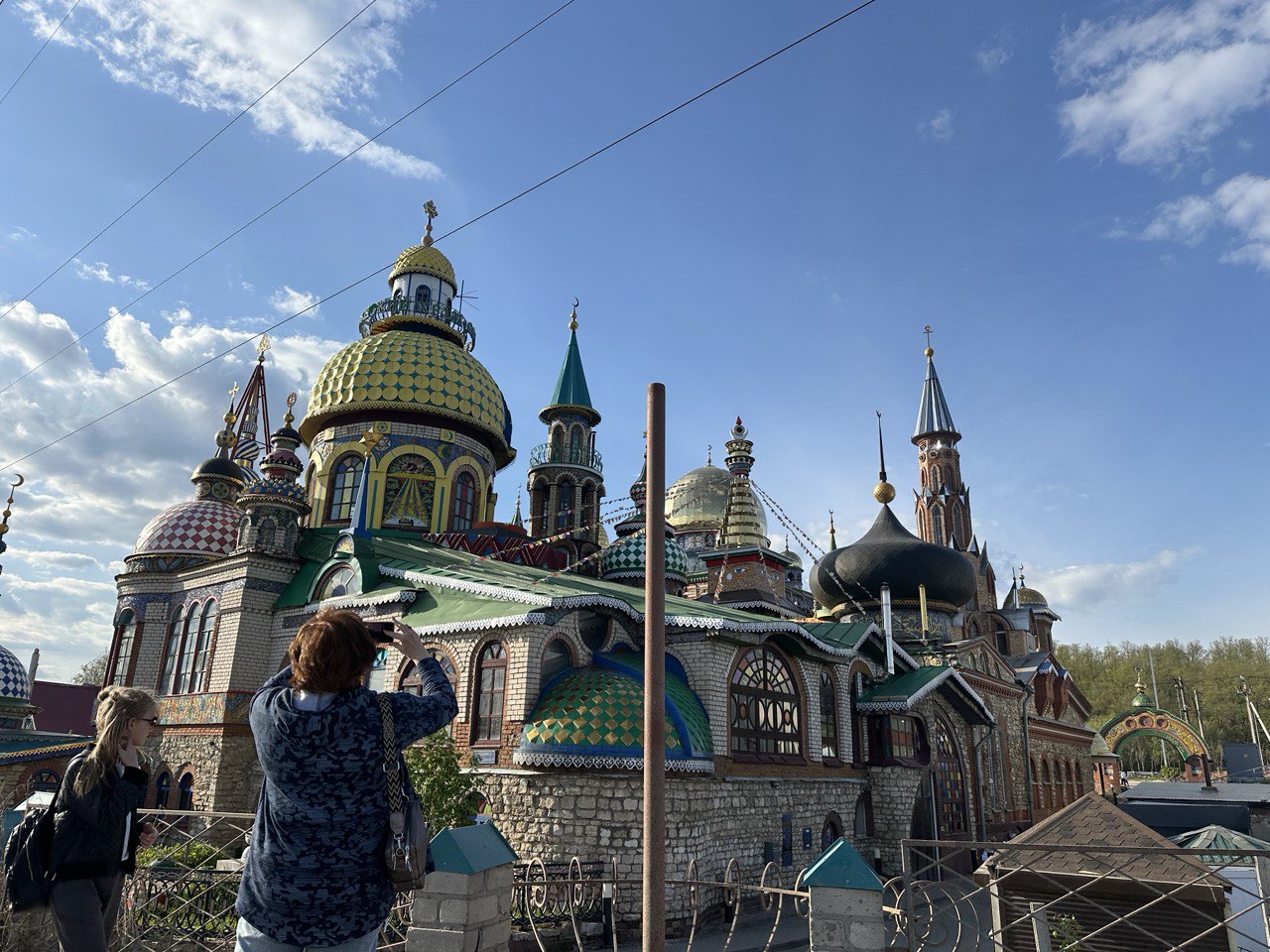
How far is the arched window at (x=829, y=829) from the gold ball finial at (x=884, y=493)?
14.8m

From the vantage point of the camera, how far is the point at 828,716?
19766mm

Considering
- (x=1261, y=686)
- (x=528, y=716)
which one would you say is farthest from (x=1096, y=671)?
(x=528, y=716)

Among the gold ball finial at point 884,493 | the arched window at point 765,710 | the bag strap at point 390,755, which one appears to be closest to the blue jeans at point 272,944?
the bag strap at point 390,755

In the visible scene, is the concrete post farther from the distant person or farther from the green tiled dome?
the green tiled dome

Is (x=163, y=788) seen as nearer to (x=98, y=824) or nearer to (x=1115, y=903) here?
(x=98, y=824)

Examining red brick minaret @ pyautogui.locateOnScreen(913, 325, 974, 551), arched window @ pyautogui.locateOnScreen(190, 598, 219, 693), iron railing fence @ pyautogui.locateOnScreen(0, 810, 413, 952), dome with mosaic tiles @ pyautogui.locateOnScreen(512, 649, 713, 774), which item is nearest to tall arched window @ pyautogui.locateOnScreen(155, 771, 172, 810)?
arched window @ pyautogui.locateOnScreen(190, 598, 219, 693)

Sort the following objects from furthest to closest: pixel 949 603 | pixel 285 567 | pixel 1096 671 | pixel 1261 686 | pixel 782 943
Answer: pixel 1096 671
pixel 1261 686
pixel 949 603
pixel 285 567
pixel 782 943

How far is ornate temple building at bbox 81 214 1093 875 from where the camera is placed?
48.6ft

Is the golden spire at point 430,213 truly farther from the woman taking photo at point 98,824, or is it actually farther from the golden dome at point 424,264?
the woman taking photo at point 98,824

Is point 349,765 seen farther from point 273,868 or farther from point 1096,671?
point 1096,671

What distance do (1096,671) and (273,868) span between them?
281ft

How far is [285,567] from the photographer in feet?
67.3

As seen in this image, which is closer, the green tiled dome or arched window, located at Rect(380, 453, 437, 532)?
arched window, located at Rect(380, 453, 437, 532)

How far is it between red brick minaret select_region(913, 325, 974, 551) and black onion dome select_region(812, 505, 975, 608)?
16.3 m
